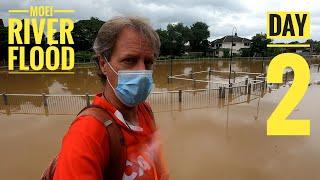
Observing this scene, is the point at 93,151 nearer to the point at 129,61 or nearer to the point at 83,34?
the point at 129,61

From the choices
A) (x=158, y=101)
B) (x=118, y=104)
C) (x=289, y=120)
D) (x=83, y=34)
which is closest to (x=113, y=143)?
(x=118, y=104)

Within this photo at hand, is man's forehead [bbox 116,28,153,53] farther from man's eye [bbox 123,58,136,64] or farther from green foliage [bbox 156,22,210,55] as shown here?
green foliage [bbox 156,22,210,55]

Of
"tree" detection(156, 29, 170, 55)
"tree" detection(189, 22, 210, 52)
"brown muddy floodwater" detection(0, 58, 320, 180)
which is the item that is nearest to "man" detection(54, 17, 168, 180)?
"brown muddy floodwater" detection(0, 58, 320, 180)

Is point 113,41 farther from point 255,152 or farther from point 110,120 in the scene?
point 255,152

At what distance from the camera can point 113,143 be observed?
55.3 inches

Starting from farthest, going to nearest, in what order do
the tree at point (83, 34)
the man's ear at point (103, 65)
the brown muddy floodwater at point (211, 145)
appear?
the tree at point (83, 34) → the brown muddy floodwater at point (211, 145) → the man's ear at point (103, 65)

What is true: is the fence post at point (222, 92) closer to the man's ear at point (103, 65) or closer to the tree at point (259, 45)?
the man's ear at point (103, 65)

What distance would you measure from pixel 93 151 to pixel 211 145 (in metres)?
9.61

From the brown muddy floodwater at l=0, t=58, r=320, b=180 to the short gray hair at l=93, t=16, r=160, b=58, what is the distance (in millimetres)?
7168

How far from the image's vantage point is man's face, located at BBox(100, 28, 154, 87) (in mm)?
1611

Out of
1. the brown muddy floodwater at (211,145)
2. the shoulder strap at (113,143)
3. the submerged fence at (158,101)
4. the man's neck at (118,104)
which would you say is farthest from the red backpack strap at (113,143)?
the submerged fence at (158,101)

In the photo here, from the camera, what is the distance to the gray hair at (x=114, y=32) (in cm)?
159

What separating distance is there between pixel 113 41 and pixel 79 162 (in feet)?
2.13

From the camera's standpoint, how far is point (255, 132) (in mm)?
11953
